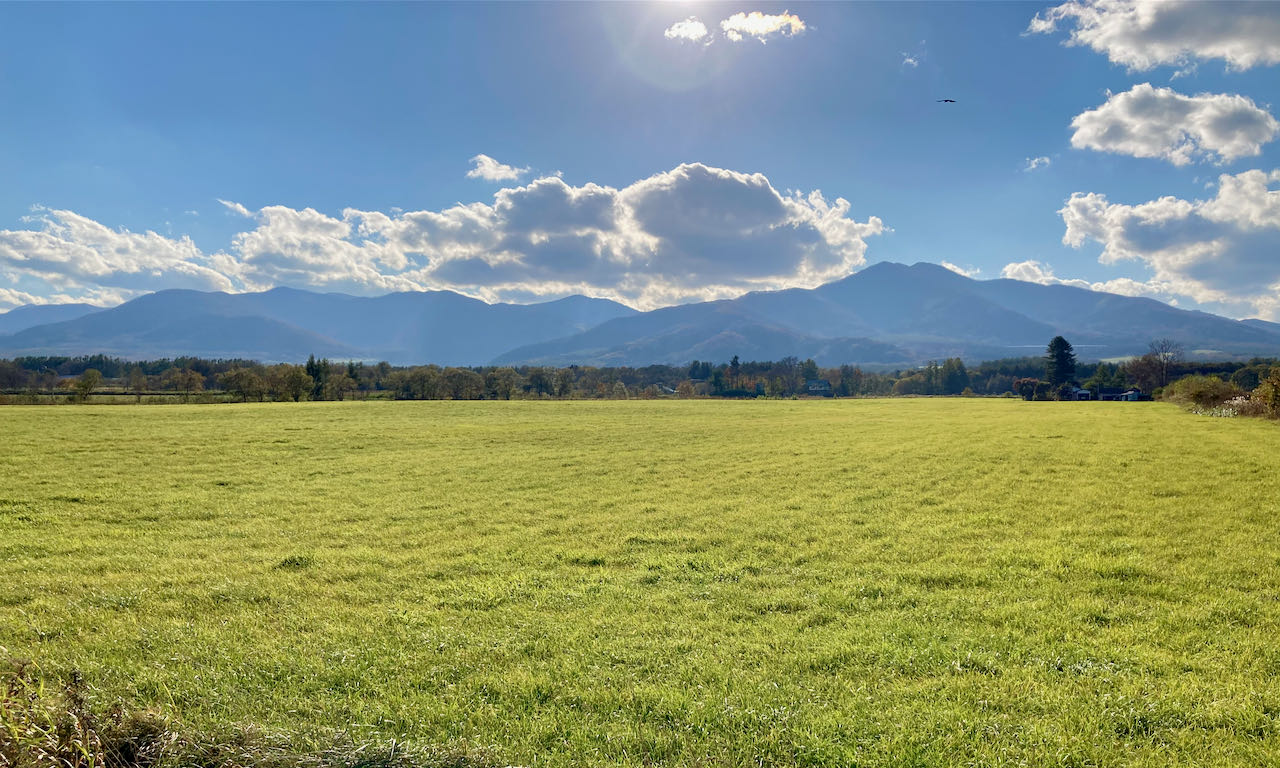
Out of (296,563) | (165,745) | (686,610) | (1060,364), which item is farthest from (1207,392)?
(1060,364)

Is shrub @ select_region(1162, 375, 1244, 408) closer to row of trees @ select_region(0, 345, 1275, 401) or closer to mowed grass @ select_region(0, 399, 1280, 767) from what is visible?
row of trees @ select_region(0, 345, 1275, 401)

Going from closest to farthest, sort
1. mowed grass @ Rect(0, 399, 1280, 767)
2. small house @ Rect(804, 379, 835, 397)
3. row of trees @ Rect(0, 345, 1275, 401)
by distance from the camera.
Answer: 1. mowed grass @ Rect(0, 399, 1280, 767)
2. row of trees @ Rect(0, 345, 1275, 401)
3. small house @ Rect(804, 379, 835, 397)

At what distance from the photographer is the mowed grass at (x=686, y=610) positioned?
18.3 ft

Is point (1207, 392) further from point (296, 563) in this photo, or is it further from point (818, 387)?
point (818, 387)

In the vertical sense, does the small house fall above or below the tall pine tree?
below

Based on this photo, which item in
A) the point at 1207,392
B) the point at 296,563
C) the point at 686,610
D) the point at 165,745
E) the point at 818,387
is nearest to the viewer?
the point at 165,745

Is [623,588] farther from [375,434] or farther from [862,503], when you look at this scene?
[375,434]

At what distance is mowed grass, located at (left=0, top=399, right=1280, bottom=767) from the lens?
5.59 meters

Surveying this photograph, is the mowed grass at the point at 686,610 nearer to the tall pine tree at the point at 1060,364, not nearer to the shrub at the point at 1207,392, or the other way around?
the shrub at the point at 1207,392

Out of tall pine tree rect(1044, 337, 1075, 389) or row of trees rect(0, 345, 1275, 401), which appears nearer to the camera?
row of trees rect(0, 345, 1275, 401)

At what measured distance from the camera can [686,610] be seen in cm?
856

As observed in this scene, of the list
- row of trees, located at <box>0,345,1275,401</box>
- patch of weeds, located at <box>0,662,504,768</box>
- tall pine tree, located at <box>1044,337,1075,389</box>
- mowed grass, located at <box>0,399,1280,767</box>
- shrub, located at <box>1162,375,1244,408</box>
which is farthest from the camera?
tall pine tree, located at <box>1044,337,1075,389</box>

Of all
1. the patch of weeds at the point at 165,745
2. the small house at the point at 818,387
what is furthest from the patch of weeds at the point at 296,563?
the small house at the point at 818,387

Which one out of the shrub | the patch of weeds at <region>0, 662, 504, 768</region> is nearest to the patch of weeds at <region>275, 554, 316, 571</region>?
the patch of weeds at <region>0, 662, 504, 768</region>
